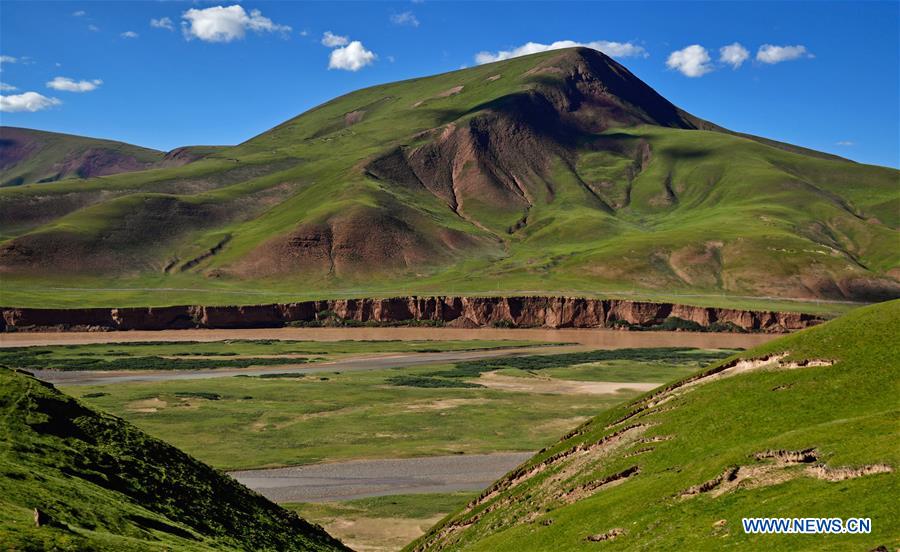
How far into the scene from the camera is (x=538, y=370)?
14688 cm

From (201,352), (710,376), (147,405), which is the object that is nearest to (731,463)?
(710,376)

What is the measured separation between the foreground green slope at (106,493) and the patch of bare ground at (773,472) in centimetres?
1841

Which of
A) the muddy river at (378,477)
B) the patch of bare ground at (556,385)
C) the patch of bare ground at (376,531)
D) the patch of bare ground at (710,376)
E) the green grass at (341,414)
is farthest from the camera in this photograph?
the patch of bare ground at (556,385)

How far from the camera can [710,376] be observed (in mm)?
45594

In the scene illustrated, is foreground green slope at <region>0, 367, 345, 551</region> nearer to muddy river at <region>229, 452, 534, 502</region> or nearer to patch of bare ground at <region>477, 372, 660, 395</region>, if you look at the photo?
muddy river at <region>229, 452, 534, 502</region>

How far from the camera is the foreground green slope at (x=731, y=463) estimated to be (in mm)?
25938

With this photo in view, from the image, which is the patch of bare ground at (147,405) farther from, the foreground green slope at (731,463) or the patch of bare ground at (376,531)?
the foreground green slope at (731,463)

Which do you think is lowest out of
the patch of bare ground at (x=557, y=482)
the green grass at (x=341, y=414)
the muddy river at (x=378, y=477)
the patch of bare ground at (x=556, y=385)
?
the muddy river at (x=378, y=477)

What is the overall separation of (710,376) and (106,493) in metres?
30.0

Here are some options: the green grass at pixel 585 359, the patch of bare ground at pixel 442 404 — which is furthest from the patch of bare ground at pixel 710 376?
the green grass at pixel 585 359

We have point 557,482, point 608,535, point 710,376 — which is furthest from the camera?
point 710,376

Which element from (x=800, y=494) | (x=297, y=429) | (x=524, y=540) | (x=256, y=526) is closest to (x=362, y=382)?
(x=297, y=429)

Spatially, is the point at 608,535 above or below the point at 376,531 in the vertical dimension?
above

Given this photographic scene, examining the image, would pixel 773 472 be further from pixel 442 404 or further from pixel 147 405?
pixel 147 405
